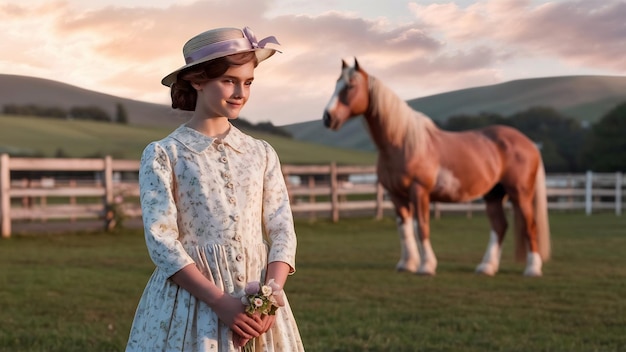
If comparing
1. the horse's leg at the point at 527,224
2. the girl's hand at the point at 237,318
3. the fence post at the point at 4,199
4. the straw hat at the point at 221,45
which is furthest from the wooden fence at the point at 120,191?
the girl's hand at the point at 237,318

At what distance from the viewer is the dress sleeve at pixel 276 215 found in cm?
226

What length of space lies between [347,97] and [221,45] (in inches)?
212

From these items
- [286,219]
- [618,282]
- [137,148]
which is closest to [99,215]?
[618,282]

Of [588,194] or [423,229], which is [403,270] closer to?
[423,229]

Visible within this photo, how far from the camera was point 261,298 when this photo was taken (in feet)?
6.64

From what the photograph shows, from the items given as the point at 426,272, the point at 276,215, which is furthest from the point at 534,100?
the point at 276,215

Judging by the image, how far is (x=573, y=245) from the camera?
11.4 metres

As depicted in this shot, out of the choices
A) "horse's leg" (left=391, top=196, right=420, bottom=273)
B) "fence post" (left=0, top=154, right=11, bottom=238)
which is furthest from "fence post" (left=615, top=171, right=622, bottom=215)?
"fence post" (left=0, top=154, right=11, bottom=238)

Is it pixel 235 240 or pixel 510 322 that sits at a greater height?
pixel 235 240

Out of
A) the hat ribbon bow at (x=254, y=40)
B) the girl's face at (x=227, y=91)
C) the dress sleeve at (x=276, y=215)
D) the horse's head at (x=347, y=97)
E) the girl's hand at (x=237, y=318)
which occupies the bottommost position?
the girl's hand at (x=237, y=318)

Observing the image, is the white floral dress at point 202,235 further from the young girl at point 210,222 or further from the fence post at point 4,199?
the fence post at point 4,199

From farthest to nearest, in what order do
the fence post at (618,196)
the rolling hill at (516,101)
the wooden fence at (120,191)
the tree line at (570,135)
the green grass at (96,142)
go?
the rolling hill at (516,101) < the tree line at (570,135) < the green grass at (96,142) < the fence post at (618,196) < the wooden fence at (120,191)

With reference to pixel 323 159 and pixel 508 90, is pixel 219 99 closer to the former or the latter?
pixel 323 159

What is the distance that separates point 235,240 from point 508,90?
1757 inches
